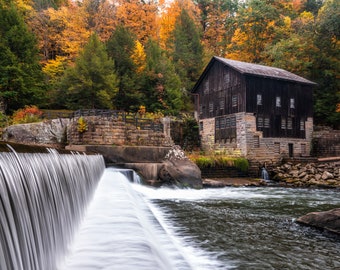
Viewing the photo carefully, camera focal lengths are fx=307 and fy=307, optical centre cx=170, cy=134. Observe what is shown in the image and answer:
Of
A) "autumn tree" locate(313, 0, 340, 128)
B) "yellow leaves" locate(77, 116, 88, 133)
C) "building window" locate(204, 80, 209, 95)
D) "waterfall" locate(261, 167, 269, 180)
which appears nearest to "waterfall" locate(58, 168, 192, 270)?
"yellow leaves" locate(77, 116, 88, 133)

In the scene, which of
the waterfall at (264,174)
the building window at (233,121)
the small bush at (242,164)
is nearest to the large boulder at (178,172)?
the small bush at (242,164)

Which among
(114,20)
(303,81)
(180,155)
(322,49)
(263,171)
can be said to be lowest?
(263,171)

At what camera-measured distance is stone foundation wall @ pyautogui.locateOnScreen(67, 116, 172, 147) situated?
2158 cm

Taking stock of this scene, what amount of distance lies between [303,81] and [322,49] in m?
9.12

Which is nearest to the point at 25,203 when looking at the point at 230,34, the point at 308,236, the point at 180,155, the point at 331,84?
the point at 308,236

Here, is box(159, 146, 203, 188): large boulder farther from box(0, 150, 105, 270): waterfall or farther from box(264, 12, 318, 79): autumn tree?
box(264, 12, 318, 79): autumn tree

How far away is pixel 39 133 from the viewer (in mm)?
23656

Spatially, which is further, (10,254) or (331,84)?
(331,84)

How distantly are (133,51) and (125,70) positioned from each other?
3.05 m

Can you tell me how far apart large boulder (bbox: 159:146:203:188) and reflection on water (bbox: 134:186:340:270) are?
5.86 metres

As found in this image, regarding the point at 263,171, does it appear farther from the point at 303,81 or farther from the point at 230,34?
the point at 230,34

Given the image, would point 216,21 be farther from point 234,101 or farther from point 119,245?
point 119,245

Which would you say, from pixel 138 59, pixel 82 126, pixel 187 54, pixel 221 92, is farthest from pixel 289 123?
pixel 82 126

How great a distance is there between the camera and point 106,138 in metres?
21.8
